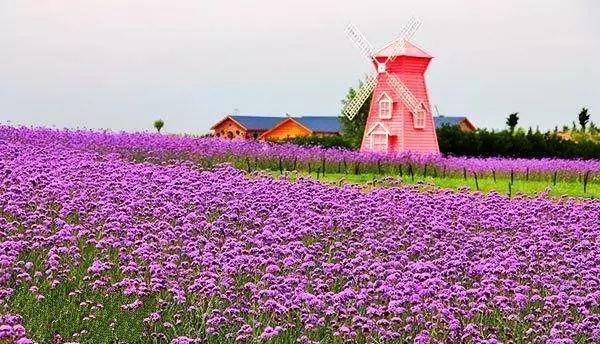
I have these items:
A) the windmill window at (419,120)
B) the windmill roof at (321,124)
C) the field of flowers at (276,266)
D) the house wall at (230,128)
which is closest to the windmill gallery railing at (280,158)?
the windmill window at (419,120)

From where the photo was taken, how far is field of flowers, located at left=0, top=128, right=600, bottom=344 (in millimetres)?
7770

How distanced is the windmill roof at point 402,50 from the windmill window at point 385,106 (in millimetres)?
1559

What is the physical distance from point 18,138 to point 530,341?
19287 millimetres

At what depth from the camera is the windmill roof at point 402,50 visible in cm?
3675

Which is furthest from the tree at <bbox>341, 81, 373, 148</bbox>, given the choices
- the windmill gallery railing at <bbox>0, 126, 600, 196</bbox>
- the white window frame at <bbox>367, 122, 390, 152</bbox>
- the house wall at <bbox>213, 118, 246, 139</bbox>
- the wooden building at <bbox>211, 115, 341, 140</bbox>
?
the house wall at <bbox>213, 118, 246, 139</bbox>

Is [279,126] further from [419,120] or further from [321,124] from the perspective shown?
[419,120]

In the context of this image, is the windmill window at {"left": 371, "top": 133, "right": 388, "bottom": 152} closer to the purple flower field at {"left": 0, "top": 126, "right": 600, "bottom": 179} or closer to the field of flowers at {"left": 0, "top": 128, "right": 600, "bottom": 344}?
the purple flower field at {"left": 0, "top": 126, "right": 600, "bottom": 179}

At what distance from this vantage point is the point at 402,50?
1448 inches

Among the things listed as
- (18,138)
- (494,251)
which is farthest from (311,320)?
(18,138)

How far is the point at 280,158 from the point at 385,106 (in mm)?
10284

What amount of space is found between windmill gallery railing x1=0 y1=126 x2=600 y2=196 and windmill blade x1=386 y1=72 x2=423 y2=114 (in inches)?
196

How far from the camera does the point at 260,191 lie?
45.5ft

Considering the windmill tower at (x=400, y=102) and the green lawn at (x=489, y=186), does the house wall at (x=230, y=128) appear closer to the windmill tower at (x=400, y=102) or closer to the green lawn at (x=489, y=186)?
the windmill tower at (x=400, y=102)

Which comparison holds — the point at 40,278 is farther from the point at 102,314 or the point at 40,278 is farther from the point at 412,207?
the point at 412,207
